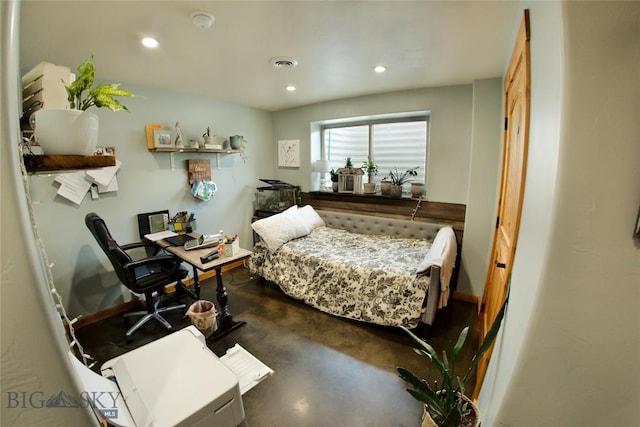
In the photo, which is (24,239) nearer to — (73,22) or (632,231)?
(632,231)

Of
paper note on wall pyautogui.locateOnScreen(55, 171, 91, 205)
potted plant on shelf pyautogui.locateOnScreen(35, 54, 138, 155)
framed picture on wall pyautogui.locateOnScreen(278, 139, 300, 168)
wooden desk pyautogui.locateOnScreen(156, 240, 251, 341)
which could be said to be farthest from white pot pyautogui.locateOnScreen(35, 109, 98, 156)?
framed picture on wall pyautogui.locateOnScreen(278, 139, 300, 168)

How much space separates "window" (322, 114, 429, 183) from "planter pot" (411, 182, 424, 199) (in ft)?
0.66

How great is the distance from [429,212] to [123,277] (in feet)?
10.8

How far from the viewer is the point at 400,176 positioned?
362 centimetres

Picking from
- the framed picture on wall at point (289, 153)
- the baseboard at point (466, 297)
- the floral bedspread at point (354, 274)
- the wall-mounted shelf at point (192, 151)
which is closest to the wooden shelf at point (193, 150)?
the wall-mounted shelf at point (192, 151)

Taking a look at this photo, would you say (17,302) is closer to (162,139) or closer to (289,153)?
(162,139)

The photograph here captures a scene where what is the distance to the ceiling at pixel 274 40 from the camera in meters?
1.44

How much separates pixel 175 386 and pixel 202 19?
6.29ft

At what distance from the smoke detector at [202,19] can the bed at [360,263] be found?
211 cm

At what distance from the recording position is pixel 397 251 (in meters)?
2.98

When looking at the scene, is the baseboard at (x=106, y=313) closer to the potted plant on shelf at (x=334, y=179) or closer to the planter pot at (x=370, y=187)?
Answer: the potted plant on shelf at (x=334, y=179)

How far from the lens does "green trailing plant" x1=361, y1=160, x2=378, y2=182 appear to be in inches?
147

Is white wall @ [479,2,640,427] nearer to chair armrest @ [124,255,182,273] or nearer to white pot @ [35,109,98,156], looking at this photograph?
white pot @ [35,109,98,156]

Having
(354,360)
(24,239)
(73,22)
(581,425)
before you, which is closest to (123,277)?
(73,22)
